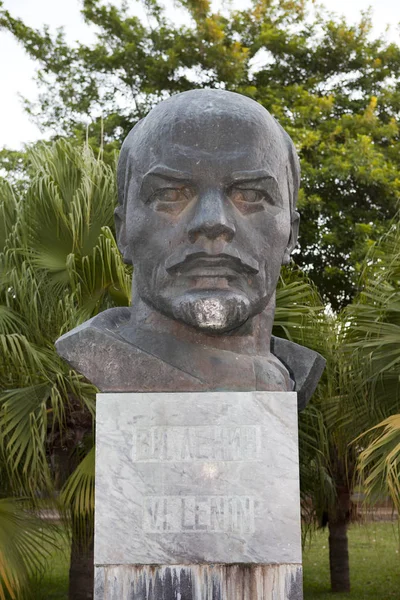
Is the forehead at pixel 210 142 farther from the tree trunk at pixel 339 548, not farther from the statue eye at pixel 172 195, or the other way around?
the tree trunk at pixel 339 548

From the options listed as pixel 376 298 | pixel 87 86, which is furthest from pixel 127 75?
pixel 376 298

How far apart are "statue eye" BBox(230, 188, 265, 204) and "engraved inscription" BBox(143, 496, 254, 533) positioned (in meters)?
1.23

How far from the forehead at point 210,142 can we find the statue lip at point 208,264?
0.33m

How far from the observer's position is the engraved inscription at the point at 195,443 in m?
3.49

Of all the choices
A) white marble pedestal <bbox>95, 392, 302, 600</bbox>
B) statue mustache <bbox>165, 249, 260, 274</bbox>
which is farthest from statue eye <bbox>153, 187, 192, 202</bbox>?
white marble pedestal <bbox>95, 392, 302, 600</bbox>

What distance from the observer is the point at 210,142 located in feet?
11.7

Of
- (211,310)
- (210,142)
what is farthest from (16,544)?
(210,142)

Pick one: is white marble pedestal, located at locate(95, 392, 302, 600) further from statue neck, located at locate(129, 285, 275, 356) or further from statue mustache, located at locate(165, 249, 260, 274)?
statue mustache, located at locate(165, 249, 260, 274)

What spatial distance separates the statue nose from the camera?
11.4 ft

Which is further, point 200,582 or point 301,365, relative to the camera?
A: point 301,365

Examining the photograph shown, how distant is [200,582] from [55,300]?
14.5ft

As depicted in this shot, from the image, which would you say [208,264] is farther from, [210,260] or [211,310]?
[211,310]

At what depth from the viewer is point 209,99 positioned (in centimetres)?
371

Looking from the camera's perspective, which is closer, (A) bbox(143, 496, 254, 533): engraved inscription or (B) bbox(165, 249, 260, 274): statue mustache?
(A) bbox(143, 496, 254, 533): engraved inscription
